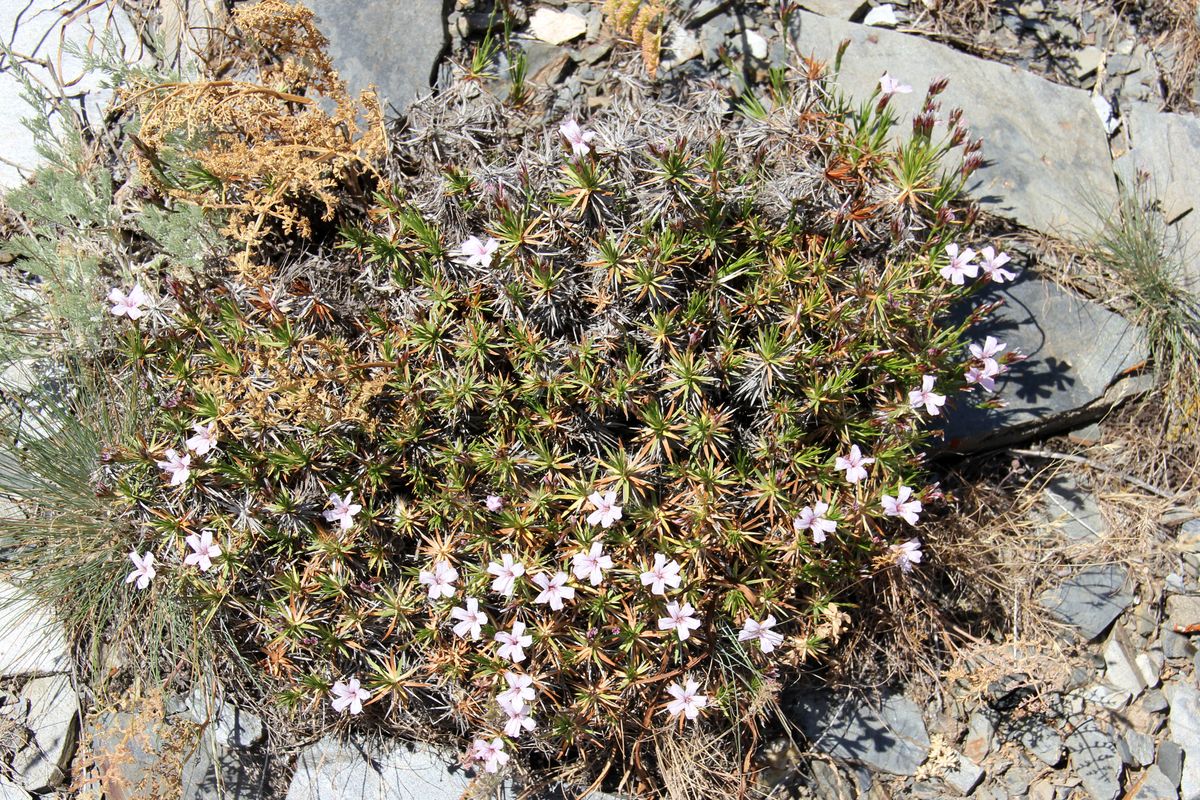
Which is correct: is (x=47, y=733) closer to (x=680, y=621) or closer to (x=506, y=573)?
(x=506, y=573)

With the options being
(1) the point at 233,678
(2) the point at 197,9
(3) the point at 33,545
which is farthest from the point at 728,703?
(2) the point at 197,9

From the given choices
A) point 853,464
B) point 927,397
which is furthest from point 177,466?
point 927,397

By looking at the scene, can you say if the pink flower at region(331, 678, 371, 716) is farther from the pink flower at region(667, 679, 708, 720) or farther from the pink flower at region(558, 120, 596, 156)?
the pink flower at region(558, 120, 596, 156)

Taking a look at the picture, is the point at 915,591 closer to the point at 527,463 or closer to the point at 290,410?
the point at 527,463

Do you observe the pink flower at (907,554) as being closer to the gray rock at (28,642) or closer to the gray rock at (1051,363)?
the gray rock at (1051,363)

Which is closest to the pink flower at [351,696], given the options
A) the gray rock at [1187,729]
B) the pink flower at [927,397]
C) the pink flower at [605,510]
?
the pink flower at [605,510]
